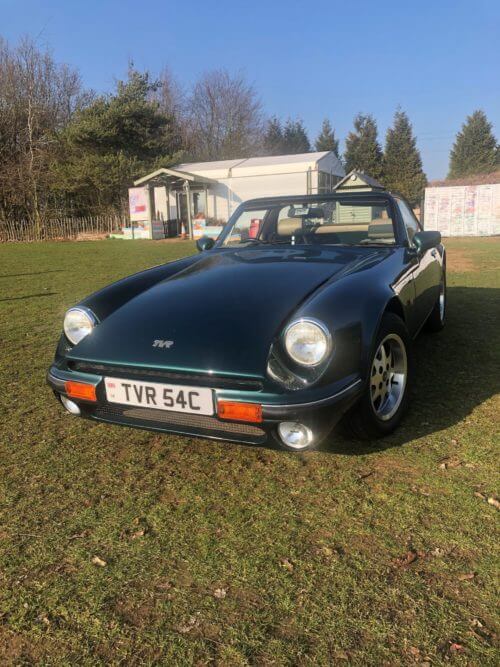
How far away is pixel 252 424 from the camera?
2150 millimetres

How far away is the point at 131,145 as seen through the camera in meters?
29.6

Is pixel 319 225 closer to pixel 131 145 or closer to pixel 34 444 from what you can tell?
pixel 34 444

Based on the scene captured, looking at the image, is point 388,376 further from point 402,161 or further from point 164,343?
point 402,161

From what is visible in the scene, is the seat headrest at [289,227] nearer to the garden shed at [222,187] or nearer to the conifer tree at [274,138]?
the garden shed at [222,187]

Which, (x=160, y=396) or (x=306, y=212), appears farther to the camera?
(x=306, y=212)

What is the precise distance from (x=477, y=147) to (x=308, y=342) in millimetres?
69429

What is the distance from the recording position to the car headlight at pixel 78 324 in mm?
2773

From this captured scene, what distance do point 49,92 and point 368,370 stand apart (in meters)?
37.4

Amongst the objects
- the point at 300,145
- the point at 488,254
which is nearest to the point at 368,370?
the point at 488,254

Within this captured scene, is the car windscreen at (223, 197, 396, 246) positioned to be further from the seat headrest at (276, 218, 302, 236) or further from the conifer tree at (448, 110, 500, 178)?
the conifer tree at (448, 110, 500, 178)

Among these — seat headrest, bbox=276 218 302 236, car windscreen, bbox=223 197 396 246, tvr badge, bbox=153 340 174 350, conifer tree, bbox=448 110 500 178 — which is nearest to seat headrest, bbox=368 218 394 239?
car windscreen, bbox=223 197 396 246

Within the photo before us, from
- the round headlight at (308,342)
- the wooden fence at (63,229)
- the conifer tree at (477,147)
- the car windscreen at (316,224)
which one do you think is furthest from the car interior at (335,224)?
the conifer tree at (477,147)

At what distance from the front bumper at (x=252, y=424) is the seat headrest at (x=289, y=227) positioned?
1916 mm

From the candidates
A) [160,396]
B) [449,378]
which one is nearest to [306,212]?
[449,378]
